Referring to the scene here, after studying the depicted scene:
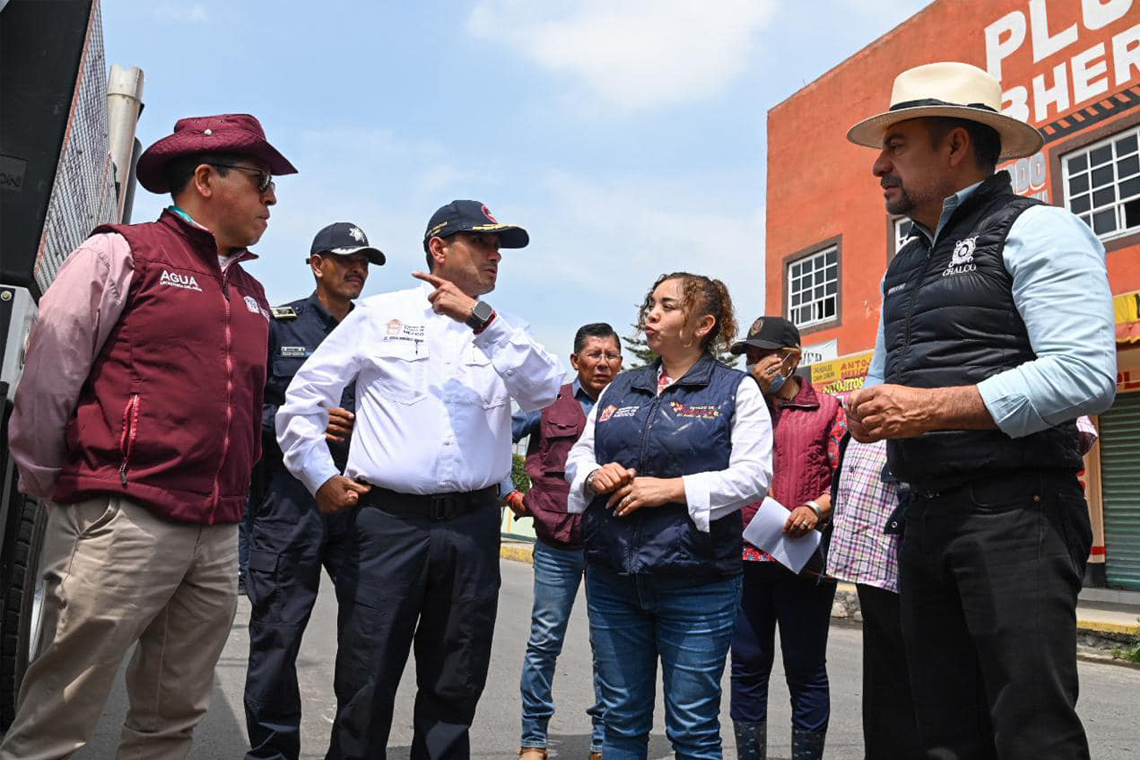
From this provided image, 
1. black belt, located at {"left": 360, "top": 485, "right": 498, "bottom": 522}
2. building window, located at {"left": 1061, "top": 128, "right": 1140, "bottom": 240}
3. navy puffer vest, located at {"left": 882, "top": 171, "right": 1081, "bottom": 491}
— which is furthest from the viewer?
building window, located at {"left": 1061, "top": 128, "right": 1140, "bottom": 240}

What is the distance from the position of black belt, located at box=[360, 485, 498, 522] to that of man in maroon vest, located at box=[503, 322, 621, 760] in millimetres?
1146

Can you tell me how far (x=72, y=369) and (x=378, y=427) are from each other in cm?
108

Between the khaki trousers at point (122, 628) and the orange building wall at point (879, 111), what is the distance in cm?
1244

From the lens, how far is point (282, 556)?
13.6 ft

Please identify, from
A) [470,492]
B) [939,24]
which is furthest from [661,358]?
[939,24]

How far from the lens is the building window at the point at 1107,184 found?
12625mm

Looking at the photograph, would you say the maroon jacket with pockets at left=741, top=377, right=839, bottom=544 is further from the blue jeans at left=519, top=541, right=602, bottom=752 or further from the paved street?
the paved street

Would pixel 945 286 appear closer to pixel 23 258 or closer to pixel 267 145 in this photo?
pixel 267 145

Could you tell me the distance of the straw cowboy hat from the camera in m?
2.73

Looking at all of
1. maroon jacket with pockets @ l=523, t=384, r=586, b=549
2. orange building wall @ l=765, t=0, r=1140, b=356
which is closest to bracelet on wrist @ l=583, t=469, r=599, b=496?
maroon jacket with pockets @ l=523, t=384, r=586, b=549

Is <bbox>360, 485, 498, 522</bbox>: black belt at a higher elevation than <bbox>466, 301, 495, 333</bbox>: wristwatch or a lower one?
lower

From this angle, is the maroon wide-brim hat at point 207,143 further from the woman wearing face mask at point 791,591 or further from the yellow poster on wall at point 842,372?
the yellow poster on wall at point 842,372

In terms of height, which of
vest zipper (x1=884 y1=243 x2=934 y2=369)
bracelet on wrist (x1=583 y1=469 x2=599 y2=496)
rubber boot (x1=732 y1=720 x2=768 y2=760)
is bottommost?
rubber boot (x1=732 y1=720 x2=768 y2=760)

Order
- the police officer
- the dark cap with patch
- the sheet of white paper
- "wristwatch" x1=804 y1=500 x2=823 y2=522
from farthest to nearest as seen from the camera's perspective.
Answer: the dark cap with patch → "wristwatch" x1=804 y1=500 x2=823 y2=522 → the sheet of white paper → the police officer
